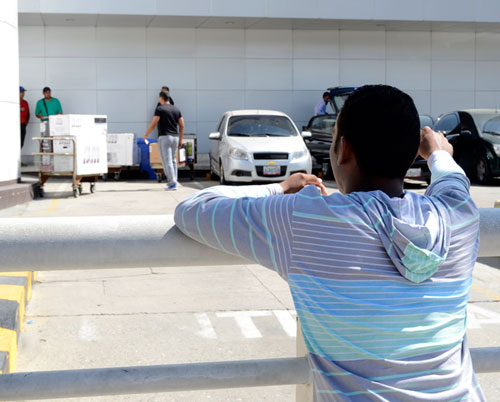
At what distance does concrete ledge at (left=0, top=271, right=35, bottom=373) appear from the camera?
13.8 feet

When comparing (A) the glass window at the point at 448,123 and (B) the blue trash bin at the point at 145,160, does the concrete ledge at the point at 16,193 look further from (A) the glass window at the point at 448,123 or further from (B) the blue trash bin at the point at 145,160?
(A) the glass window at the point at 448,123

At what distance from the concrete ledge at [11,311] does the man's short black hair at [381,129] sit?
286cm

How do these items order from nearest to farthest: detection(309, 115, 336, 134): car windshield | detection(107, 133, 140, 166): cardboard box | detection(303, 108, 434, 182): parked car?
detection(107, 133, 140, 166): cardboard box, detection(303, 108, 434, 182): parked car, detection(309, 115, 336, 134): car windshield

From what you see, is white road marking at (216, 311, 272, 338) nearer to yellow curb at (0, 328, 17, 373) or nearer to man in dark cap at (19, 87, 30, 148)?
yellow curb at (0, 328, 17, 373)

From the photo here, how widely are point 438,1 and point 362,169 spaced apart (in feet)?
73.6

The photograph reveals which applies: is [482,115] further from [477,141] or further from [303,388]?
[303,388]

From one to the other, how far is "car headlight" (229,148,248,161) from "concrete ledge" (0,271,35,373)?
9448mm

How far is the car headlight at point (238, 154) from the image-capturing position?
15.6 metres

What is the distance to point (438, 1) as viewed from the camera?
22.5m

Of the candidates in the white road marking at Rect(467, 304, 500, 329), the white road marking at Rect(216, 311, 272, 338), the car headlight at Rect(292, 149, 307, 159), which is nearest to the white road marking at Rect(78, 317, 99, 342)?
the white road marking at Rect(216, 311, 272, 338)

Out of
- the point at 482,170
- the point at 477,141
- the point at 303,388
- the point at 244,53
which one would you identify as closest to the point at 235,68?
the point at 244,53

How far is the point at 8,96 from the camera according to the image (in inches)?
501

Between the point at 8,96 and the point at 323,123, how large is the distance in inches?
335

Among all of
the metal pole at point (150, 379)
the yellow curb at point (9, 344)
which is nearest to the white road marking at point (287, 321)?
the yellow curb at point (9, 344)
